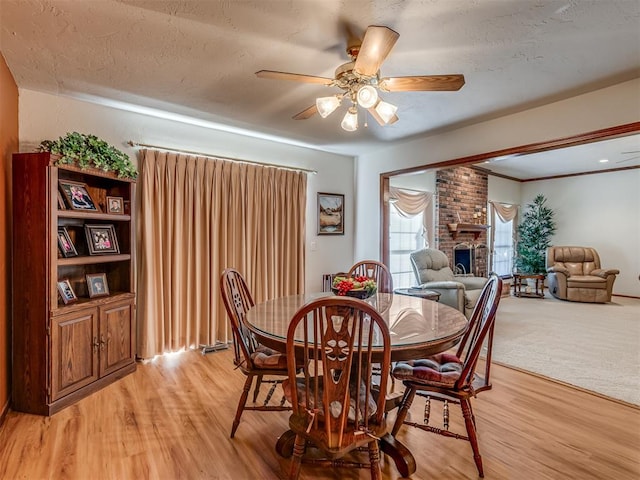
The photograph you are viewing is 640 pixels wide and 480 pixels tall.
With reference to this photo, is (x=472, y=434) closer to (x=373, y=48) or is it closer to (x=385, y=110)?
(x=385, y=110)

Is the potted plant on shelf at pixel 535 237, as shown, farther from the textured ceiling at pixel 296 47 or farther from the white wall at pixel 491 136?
the textured ceiling at pixel 296 47

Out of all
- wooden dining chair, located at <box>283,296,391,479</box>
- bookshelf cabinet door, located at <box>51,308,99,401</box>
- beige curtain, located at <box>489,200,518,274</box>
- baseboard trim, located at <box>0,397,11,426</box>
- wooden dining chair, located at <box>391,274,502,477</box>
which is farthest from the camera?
beige curtain, located at <box>489,200,518,274</box>

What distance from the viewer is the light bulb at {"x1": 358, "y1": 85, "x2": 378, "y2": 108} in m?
1.91

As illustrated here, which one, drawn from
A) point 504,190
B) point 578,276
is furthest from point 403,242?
point 504,190

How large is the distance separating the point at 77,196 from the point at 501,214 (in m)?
7.94

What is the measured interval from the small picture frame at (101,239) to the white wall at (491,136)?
317 centimetres

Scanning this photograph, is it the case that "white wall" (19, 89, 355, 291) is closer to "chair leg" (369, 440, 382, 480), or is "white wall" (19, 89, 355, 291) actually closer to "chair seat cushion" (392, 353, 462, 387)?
"chair seat cushion" (392, 353, 462, 387)

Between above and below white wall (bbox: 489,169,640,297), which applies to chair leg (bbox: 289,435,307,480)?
below

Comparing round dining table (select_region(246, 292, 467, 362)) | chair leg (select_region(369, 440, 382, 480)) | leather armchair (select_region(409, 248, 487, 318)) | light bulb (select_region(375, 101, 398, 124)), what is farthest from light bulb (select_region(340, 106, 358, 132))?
leather armchair (select_region(409, 248, 487, 318))

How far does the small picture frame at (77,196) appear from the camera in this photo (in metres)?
2.64

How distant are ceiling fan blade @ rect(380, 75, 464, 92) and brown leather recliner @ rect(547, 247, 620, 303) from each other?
6.21 metres

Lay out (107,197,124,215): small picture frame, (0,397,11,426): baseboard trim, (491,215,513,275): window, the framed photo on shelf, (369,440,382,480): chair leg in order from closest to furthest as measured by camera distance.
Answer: (369,440,382,480): chair leg, (0,397,11,426): baseboard trim, (107,197,124,215): small picture frame, the framed photo on shelf, (491,215,513,275): window

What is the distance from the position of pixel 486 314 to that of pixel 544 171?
716cm

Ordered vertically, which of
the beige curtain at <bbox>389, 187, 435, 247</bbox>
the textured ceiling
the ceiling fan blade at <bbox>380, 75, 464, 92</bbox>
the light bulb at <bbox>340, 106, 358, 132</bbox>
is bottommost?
the beige curtain at <bbox>389, 187, 435, 247</bbox>
